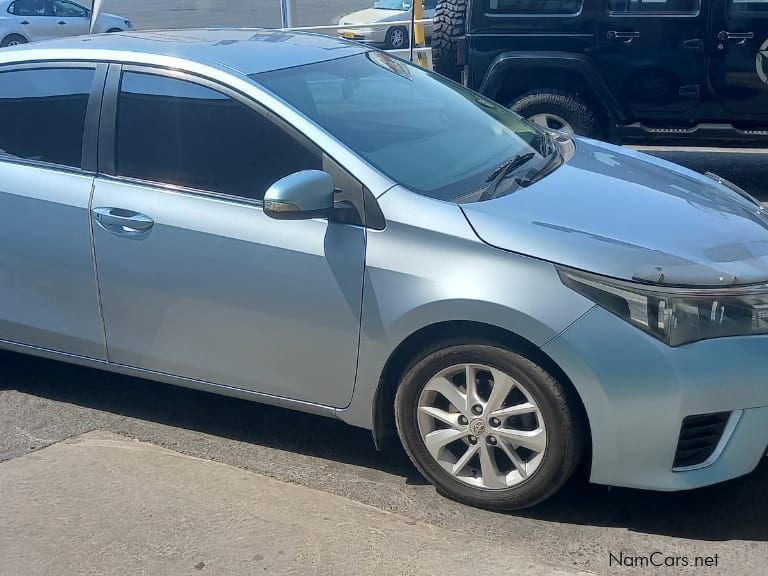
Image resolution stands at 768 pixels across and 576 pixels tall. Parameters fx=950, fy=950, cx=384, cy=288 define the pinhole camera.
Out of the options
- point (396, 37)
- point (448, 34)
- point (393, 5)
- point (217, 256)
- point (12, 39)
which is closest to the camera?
point (217, 256)

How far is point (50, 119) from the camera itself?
4.17 metres

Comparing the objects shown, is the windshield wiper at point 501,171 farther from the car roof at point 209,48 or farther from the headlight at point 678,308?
the car roof at point 209,48

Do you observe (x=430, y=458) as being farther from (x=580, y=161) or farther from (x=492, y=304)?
(x=580, y=161)

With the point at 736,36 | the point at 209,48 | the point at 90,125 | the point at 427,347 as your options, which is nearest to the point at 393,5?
the point at 736,36

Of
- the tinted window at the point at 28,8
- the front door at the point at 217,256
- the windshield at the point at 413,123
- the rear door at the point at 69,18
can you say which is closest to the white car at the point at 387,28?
the rear door at the point at 69,18

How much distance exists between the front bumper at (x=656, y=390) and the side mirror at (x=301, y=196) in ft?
3.17

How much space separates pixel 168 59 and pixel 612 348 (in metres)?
2.17

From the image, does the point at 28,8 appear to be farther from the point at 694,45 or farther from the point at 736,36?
the point at 736,36

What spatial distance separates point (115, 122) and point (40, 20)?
18.4m

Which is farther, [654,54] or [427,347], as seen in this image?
[654,54]

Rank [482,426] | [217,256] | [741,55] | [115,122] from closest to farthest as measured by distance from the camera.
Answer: [482,426] → [217,256] → [115,122] → [741,55]

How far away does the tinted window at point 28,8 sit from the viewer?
66.4 ft

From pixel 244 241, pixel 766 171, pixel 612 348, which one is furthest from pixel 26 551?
pixel 766 171

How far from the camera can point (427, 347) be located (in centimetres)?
337
